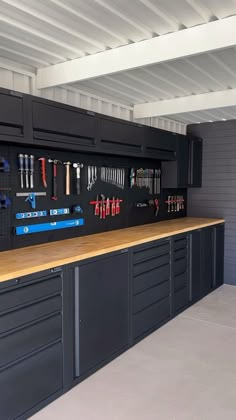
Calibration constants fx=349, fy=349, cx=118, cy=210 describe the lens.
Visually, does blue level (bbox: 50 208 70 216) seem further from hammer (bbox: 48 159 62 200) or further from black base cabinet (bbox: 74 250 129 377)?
black base cabinet (bbox: 74 250 129 377)

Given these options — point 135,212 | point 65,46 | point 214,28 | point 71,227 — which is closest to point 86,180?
point 71,227

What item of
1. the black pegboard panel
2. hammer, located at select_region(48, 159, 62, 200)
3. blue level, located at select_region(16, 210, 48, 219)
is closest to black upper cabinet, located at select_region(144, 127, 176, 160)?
hammer, located at select_region(48, 159, 62, 200)

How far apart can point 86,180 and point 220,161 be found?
7.18 ft

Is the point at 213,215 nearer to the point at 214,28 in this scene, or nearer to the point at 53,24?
the point at 214,28

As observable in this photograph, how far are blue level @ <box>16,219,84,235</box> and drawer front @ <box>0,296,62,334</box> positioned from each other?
74cm

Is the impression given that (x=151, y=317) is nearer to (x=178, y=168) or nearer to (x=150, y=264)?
(x=150, y=264)

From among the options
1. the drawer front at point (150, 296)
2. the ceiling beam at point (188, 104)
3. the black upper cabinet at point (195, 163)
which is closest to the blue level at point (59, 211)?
the drawer front at point (150, 296)

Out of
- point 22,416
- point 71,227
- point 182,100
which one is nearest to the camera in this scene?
point 22,416

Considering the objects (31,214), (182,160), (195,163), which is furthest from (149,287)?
(195,163)

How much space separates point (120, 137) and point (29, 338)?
6.31ft

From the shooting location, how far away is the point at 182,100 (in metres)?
3.66

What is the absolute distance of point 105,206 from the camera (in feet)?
11.2

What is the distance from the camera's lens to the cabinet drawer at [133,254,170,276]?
9.28 feet

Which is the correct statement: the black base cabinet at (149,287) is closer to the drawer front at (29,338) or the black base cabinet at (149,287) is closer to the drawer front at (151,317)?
the drawer front at (151,317)
